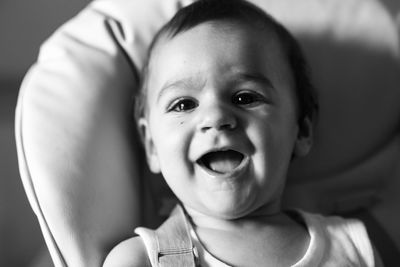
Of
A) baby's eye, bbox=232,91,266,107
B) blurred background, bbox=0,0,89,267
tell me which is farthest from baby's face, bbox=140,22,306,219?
blurred background, bbox=0,0,89,267

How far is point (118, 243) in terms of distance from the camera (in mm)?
792

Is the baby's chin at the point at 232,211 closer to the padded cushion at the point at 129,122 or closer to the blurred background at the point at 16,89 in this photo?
the padded cushion at the point at 129,122

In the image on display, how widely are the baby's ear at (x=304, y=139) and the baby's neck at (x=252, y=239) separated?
0.11 meters

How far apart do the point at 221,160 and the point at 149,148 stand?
5.8 inches

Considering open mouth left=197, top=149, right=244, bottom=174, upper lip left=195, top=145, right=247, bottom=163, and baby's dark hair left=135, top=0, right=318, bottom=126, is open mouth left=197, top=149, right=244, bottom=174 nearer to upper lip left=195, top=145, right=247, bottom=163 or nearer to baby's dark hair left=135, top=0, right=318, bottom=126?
upper lip left=195, top=145, right=247, bottom=163

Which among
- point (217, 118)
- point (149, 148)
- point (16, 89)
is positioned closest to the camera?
point (217, 118)

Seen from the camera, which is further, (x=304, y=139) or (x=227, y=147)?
(x=304, y=139)

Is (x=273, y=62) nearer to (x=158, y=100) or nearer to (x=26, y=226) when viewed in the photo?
(x=158, y=100)

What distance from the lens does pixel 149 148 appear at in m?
0.86

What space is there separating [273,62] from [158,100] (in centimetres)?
17

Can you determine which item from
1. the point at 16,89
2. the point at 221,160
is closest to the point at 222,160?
the point at 221,160

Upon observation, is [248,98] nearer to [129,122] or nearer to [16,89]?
[129,122]

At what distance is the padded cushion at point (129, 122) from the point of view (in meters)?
0.77

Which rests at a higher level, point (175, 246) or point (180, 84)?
point (180, 84)
